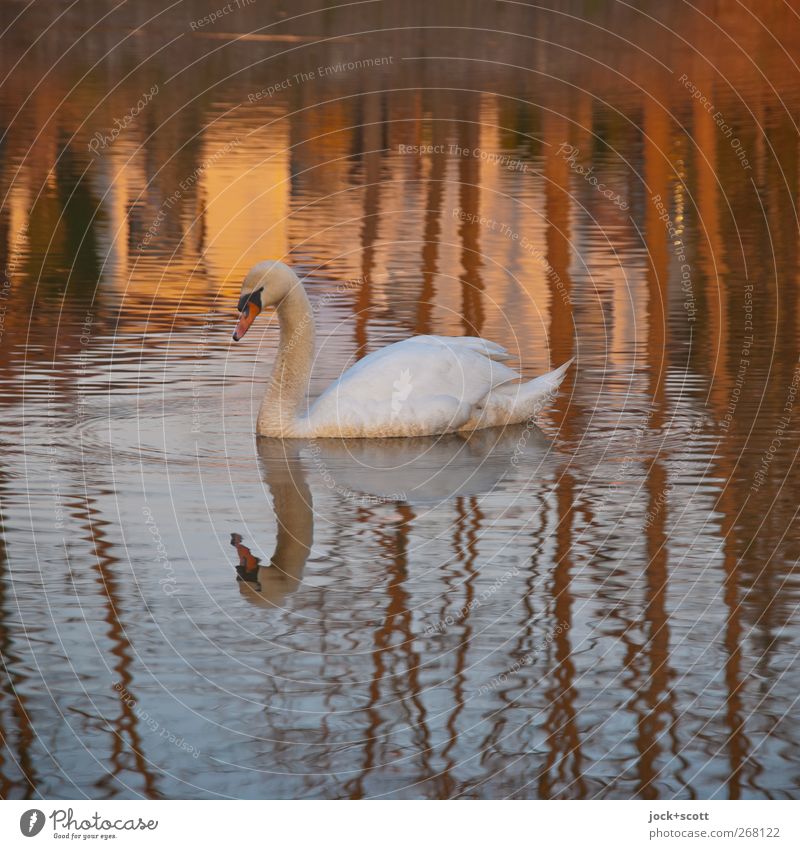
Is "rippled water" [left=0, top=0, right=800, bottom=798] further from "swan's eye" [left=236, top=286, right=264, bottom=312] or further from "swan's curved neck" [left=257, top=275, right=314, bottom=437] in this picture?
"swan's eye" [left=236, top=286, right=264, bottom=312]

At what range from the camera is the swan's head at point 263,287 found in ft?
36.9

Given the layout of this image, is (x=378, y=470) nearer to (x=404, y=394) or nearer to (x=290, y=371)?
(x=404, y=394)

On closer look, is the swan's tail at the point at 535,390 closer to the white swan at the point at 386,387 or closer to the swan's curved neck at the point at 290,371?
the white swan at the point at 386,387

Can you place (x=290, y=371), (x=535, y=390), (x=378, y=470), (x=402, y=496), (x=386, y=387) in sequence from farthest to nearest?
(x=535, y=390) → (x=290, y=371) → (x=386, y=387) → (x=378, y=470) → (x=402, y=496)

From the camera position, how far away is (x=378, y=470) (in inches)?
411

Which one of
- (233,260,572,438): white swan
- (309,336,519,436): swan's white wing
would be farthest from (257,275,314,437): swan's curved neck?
(309,336,519,436): swan's white wing

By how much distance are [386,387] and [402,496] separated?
116 centimetres

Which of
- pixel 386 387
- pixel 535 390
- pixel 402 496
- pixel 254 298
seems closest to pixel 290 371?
pixel 254 298

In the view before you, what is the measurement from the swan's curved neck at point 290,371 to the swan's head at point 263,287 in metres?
0.06

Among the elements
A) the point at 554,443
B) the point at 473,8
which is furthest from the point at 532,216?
the point at 473,8

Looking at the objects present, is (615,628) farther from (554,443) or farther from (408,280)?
(408,280)

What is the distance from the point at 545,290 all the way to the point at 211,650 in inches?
344

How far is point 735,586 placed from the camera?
8.26m

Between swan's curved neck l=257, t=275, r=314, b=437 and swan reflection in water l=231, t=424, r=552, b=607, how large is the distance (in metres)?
0.11
